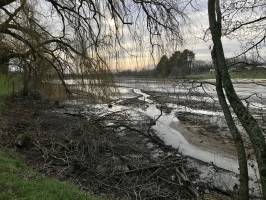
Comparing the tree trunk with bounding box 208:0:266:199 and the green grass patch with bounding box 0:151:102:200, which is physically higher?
the tree trunk with bounding box 208:0:266:199

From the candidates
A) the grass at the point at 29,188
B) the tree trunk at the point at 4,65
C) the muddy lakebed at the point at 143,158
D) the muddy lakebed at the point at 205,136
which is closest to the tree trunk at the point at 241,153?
the muddy lakebed at the point at 205,136

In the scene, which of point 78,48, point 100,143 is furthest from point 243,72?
point 78,48

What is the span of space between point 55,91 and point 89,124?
602 centimetres

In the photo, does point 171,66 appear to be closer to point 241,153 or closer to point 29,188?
point 241,153

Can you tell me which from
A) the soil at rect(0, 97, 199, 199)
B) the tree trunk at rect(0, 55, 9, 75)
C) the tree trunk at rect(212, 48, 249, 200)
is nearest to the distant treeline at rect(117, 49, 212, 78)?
the soil at rect(0, 97, 199, 199)

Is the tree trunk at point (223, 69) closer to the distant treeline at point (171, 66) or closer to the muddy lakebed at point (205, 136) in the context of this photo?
the muddy lakebed at point (205, 136)

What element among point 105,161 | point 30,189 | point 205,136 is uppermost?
point 30,189

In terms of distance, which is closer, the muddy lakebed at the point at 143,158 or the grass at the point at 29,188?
the grass at the point at 29,188

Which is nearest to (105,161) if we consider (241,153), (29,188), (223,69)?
(241,153)

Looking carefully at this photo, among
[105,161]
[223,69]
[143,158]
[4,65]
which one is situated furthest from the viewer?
[4,65]

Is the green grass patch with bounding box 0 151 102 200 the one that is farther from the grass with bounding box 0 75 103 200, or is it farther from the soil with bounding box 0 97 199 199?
the soil with bounding box 0 97 199 199

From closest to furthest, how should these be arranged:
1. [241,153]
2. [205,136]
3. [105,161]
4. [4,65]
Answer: [241,153], [105,161], [205,136], [4,65]

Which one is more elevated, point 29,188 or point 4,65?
point 4,65

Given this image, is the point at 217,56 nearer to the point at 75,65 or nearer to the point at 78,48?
the point at 78,48
